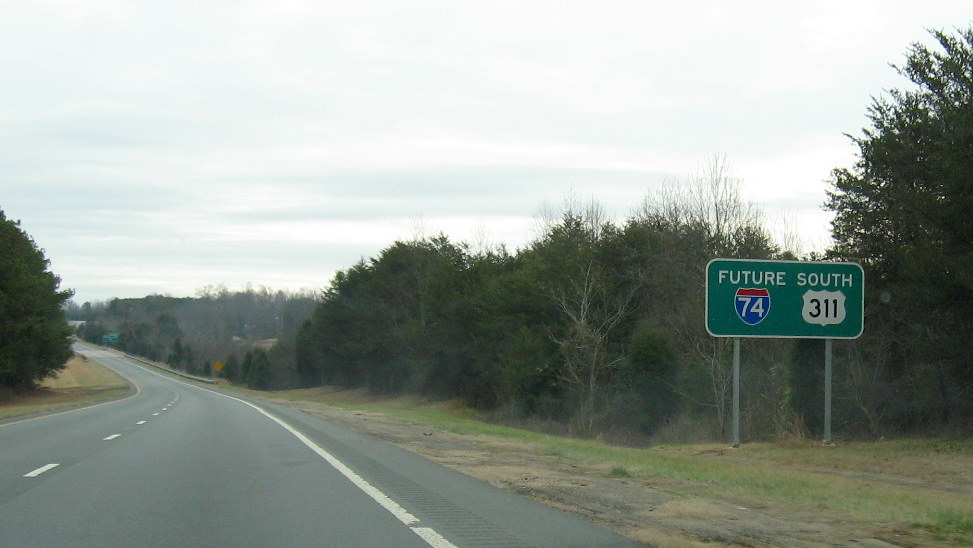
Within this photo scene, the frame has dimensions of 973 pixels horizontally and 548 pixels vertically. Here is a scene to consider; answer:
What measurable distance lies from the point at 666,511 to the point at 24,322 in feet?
189

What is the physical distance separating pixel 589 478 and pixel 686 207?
32.3 meters

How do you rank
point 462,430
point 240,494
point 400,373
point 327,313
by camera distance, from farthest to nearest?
1. point 327,313
2. point 400,373
3. point 462,430
4. point 240,494

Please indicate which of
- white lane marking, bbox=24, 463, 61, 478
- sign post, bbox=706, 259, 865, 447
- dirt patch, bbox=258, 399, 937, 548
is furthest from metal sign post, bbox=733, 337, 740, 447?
white lane marking, bbox=24, 463, 61, 478

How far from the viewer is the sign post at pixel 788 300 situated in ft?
72.2

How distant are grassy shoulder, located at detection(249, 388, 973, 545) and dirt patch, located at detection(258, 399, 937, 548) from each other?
0.12 m

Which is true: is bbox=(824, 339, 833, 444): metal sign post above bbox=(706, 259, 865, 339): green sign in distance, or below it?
below

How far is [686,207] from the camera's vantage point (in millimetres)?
44500

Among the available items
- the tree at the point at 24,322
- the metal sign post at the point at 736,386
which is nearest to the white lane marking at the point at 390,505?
the metal sign post at the point at 736,386

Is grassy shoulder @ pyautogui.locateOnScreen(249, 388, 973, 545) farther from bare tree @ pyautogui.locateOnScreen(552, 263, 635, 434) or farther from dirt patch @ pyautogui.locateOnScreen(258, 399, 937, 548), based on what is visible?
bare tree @ pyautogui.locateOnScreen(552, 263, 635, 434)

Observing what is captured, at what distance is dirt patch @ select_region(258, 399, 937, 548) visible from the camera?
8602 millimetres

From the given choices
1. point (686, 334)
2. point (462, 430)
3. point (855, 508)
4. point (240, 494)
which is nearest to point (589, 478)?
point (855, 508)

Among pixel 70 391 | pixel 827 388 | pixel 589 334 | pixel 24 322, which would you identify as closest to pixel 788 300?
pixel 827 388

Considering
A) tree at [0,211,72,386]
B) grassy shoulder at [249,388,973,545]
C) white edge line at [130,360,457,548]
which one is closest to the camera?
white edge line at [130,360,457,548]

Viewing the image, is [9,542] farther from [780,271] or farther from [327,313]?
[327,313]
